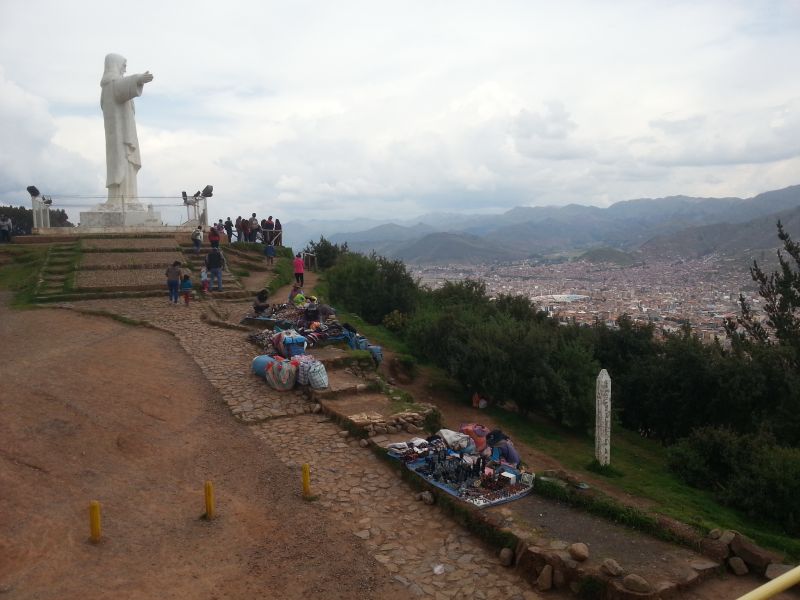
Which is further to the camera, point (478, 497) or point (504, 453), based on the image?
point (504, 453)

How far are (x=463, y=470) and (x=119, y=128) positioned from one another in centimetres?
2276

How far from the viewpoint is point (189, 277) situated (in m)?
16.5

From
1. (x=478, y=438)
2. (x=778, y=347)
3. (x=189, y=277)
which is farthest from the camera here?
(x=189, y=277)

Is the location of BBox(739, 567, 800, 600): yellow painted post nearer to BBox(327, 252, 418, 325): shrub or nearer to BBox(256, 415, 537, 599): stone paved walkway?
BBox(256, 415, 537, 599): stone paved walkway

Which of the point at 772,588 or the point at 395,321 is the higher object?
the point at 772,588

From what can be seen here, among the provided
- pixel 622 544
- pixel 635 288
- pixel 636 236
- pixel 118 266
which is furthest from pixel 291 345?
pixel 636 236

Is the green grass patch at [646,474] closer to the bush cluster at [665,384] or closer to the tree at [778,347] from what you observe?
the bush cluster at [665,384]

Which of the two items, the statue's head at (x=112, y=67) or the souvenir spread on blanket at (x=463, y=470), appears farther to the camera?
the statue's head at (x=112, y=67)

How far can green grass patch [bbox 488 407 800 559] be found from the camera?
7264 millimetres

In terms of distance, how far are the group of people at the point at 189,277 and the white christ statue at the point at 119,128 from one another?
25.5ft

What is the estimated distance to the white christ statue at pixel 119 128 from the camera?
23938mm

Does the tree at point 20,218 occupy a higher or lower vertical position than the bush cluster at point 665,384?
higher

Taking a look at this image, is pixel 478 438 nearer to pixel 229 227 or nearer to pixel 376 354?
pixel 376 354

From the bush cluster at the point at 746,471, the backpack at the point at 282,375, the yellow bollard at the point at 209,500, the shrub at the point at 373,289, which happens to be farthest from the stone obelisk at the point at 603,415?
the shrub at the point at 373,289
